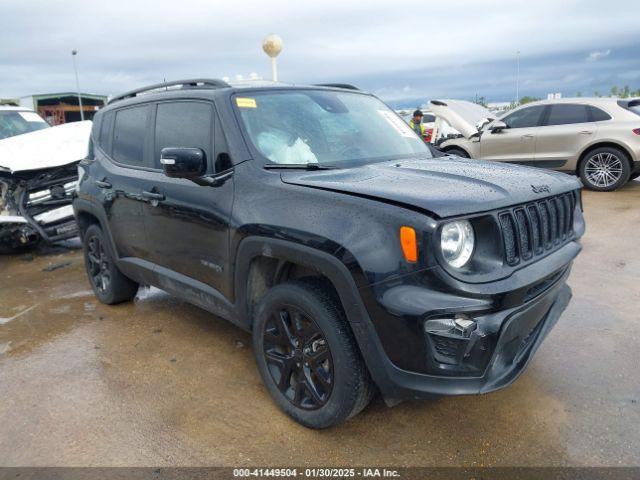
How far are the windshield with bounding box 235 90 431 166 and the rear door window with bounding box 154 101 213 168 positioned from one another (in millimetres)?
273

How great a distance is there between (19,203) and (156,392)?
468 cm

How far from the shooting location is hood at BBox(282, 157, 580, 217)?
7.70 ft

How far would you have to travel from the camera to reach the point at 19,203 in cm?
680

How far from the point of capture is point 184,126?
360 cm

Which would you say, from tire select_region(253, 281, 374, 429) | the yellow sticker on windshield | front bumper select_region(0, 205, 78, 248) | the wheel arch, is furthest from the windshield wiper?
front bumper select_region(0, 205, 78, 248)

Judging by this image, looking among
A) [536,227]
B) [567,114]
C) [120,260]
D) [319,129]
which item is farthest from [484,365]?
[567,114]

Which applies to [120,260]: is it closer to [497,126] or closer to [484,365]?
[484,365]

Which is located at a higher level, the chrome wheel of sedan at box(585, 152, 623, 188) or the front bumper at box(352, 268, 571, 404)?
the front bumper at box(352, 268, 571, 404)

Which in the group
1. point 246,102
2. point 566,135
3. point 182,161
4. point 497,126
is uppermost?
point 246,102

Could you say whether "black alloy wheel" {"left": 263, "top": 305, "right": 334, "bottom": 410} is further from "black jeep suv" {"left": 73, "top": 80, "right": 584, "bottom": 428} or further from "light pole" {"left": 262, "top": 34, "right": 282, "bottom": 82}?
"light pole" {"left": 262, "top": 34, "right": 282, "bottom": 82}

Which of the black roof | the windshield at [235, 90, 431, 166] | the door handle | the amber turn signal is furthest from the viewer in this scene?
the door handle

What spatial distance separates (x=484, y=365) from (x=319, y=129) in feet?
5.99

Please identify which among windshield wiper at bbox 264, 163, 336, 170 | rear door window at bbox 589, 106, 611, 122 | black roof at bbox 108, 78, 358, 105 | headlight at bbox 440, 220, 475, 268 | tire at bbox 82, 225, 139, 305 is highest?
black roof at bbox 108, 78, 358, 105

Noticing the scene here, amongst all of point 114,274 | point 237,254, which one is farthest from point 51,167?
point 237,254
